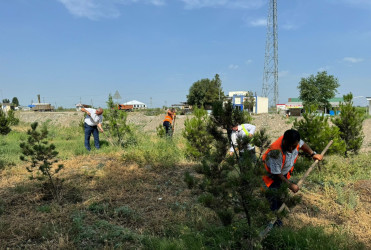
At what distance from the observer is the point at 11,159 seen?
6.59m

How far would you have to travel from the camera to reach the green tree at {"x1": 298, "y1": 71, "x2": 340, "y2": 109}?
107ft

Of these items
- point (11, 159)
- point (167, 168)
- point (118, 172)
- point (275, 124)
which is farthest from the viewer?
point (275, 124)

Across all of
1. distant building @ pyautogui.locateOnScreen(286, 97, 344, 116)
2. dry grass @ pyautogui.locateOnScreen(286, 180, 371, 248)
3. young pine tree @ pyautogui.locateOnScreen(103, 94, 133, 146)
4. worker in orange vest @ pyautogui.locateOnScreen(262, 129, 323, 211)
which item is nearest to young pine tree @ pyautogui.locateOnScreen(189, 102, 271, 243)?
worker in orange vest @ pyautogui.locateOnScreen(262, 129, 323, 211)

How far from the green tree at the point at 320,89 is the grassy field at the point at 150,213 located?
30.0 metres

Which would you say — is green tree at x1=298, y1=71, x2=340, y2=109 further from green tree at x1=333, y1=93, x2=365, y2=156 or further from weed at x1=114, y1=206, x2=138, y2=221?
weed at x1=114, y1=206, x2=138, y2=221

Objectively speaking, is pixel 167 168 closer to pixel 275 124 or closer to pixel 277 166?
pixel 277 166

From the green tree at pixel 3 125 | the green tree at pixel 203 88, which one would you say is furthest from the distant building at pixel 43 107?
the green tree at pixel 3 125

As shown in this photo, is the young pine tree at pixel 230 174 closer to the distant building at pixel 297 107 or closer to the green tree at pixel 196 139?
the green tree at pixel 196 139

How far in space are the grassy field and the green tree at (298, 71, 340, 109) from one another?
30.0 metres

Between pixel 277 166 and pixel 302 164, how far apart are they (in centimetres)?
315

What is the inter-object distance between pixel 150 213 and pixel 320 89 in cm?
3516

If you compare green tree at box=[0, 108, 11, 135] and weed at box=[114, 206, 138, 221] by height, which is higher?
green tree at box=[0, 108, 11, 135]

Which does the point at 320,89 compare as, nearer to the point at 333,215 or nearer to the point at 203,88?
the point at 203,88

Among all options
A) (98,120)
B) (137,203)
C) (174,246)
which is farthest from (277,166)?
(98,120)
